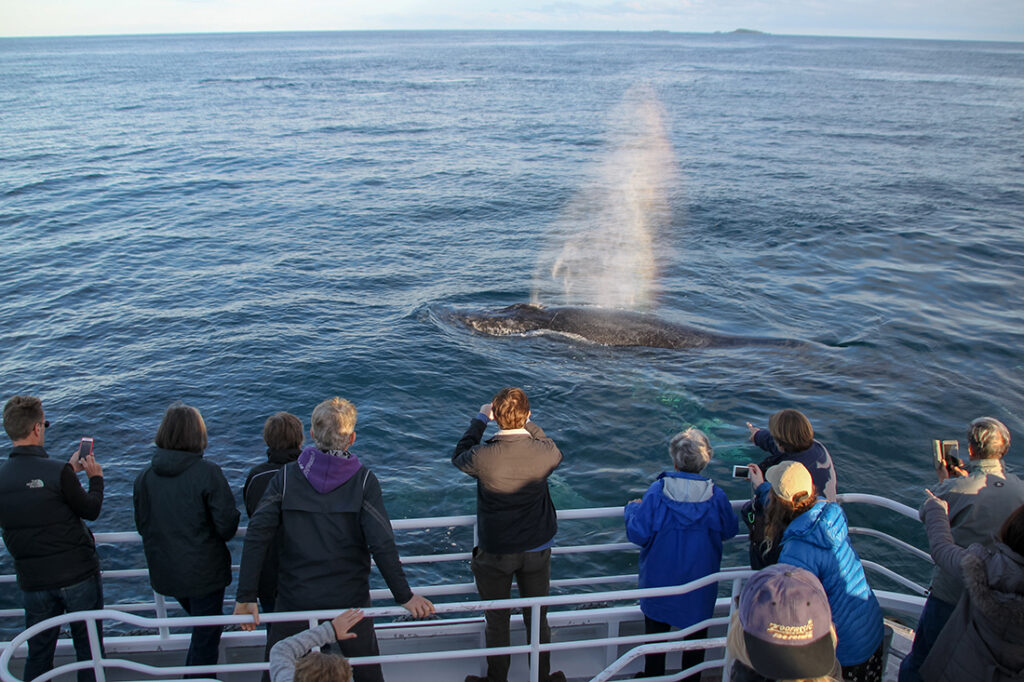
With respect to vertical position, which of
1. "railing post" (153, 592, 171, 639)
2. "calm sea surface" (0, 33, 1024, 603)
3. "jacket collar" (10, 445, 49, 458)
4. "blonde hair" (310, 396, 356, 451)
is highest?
"blonde hair" (310, 396, 356, 451)

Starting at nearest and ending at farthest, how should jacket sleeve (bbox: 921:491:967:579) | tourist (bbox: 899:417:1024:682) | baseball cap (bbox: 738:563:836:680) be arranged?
baseball cap (bbox: 738:563:836:680) < jacket sleeve (bbox: 921:491:967:579) < tourist (bbox: 899:417:1024:682)

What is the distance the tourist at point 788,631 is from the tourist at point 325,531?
7.17ft

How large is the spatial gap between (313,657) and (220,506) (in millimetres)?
2092

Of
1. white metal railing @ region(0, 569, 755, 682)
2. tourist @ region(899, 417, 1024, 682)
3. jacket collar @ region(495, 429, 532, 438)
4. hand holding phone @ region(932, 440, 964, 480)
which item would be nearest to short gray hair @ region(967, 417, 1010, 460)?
tourist @ region(899, 417, 1024, 682)

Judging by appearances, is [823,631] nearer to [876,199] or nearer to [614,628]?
[614,628]

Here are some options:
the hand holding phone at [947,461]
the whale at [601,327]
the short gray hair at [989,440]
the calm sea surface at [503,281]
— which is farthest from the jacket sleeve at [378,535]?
the whale at [601,327]

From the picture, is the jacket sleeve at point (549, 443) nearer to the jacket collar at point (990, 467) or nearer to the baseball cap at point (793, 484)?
the baseball cap at point (793, 484)

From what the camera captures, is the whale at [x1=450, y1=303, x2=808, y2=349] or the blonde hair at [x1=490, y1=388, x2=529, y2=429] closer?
the blonde hair at [x1=490, y1=388, x2=529, y2=429]

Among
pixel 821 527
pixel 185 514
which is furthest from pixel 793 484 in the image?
pixel 185 514

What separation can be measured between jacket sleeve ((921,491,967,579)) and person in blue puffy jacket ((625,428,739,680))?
1189 millimetres

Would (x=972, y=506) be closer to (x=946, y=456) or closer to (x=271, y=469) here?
(x=946, y=456)

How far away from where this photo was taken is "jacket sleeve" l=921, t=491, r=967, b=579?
4449 mm

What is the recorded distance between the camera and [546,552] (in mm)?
5520

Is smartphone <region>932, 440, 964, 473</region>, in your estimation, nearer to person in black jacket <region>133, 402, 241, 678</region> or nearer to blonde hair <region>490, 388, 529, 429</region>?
blonde hair <region>490, 388, 529, 429</region>
